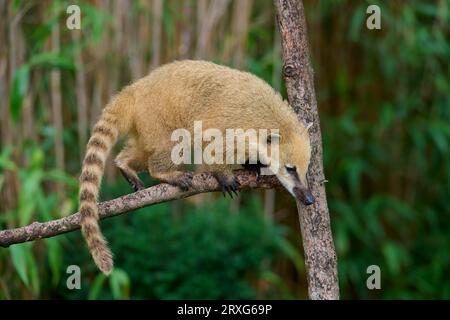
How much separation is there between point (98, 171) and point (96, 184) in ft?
0.31

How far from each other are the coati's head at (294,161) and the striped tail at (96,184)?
87 cm

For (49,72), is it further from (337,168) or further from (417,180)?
(417,180)

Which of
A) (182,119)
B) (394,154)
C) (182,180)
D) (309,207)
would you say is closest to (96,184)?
(182,180)

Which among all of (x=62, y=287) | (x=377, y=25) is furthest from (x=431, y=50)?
(x=62, y=287)

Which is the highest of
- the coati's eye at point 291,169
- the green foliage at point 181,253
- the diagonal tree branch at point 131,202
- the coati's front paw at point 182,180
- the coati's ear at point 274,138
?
the coati's ear at point 274,138

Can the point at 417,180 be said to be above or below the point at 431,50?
below

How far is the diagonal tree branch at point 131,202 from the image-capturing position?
3.61 m

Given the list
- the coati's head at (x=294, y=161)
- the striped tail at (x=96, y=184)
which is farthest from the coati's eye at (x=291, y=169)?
the striped tail at (x=96, y=184)

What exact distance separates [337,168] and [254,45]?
4.45 feet

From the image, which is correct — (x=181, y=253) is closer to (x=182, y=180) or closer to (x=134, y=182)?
(x=134, y=182)

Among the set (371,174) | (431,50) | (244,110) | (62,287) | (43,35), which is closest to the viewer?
(244,110)

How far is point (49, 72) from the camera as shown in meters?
6.02

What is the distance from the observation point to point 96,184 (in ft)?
12.8

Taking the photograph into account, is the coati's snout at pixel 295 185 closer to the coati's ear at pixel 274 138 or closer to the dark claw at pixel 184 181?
the coati's ear at pixel 274 138
